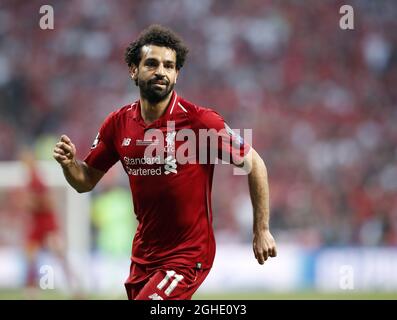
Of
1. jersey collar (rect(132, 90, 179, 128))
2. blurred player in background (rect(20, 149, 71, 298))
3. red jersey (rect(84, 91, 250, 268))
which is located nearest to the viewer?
red jersey (rect(84, 91, 250, 268))

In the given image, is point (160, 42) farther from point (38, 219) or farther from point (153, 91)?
point (38, 219)

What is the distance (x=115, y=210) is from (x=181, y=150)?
8.02m

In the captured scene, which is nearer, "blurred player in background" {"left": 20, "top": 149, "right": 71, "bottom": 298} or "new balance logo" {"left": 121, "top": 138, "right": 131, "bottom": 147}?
"new balance logo" {"left": 121, "top": 138, "right": 131, "bottom": 147}

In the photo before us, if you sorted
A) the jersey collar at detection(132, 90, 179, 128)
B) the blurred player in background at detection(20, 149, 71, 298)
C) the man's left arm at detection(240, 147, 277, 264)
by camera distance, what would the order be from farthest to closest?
the blurred player in background at detection(20, 149, 71, 298) < the jersey collar at detection(132, 90, 179, 128) < the man's left arm at detection(240, 147, 277, 264)

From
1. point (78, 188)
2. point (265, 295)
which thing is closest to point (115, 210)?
point (265, 295)

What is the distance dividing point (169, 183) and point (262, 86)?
1382 centimetres

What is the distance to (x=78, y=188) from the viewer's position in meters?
5.94

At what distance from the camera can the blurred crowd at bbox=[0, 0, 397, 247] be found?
1672cm

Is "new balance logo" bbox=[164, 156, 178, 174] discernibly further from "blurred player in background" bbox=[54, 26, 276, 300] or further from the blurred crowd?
the blurred crowd

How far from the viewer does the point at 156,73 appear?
18.2 feet

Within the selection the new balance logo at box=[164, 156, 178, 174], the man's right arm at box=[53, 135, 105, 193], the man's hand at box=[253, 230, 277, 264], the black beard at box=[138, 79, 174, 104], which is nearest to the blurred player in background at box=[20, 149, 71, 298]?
the man's right arm at box=[53, 135, 105, 193]

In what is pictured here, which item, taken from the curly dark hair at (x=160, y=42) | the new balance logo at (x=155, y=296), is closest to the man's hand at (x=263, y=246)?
the new balance logo at (x=155, y=296)

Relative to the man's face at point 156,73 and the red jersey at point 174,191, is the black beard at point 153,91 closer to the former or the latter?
the man's face at point 156,73

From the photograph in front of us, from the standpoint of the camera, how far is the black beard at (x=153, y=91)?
5547 millimetres
